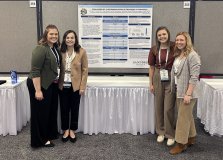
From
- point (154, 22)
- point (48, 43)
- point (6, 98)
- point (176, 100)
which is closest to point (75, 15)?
point (48, 43)

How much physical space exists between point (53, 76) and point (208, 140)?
6.26 feet

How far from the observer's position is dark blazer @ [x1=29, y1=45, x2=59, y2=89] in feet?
9.08

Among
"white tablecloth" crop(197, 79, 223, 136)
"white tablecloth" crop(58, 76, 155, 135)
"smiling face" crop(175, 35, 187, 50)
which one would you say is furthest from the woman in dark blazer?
"white tablecloth" crop(197, 79, 223, 136)

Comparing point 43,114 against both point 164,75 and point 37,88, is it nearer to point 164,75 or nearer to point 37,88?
point 37,88

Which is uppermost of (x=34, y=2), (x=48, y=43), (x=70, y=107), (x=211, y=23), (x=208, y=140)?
(x=34, y=2)

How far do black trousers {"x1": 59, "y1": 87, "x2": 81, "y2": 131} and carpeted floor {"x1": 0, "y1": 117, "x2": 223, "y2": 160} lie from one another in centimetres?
20

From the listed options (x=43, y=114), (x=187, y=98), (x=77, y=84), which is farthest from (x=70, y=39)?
(x=187, y=98)

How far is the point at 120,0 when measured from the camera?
11.3ft

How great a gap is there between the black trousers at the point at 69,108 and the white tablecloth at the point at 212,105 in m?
1.54

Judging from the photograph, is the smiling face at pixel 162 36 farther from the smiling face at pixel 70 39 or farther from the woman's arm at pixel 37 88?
the woman's arm at pixel 37 88

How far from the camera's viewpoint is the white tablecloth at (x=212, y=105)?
3215 mm

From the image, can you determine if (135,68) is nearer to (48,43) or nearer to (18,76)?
(48,43)

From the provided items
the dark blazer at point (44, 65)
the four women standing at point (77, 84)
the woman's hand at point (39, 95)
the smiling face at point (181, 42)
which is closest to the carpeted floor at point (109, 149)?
the four women standing at point (77, 84)

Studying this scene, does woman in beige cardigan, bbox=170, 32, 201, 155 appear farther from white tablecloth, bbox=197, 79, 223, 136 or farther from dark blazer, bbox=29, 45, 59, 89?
dark blazer, bbox=29, 45, 59, 89
